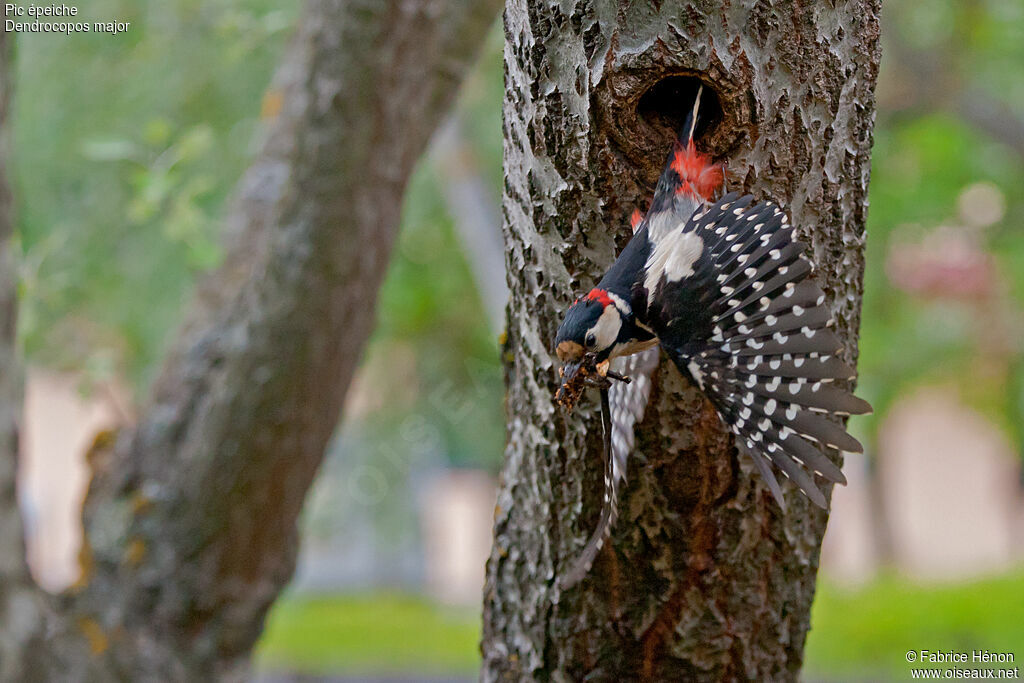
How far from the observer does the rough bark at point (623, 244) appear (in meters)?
1.62

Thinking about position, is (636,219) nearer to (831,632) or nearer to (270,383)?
(270,383)

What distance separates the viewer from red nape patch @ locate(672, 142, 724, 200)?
1.67m

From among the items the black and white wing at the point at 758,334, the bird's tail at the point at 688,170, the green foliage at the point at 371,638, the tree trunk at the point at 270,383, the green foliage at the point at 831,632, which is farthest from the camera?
the green foliage at the point at 371,638

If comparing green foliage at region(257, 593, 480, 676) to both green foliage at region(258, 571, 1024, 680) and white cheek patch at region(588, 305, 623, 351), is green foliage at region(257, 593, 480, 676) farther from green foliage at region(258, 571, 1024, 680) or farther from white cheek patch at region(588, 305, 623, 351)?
white cheek patch at region(588, 305, 623, 351)

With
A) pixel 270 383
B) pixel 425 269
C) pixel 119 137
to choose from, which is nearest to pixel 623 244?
pixel 270 383

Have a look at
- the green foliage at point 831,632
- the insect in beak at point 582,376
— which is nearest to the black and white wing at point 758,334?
the insect in beak at point 582,376

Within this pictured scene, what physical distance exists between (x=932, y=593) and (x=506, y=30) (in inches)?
276

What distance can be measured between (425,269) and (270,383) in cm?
540

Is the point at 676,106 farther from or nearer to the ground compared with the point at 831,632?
farther from the ground

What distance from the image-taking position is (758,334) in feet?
5.14

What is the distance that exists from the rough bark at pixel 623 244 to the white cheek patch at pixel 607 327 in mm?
161

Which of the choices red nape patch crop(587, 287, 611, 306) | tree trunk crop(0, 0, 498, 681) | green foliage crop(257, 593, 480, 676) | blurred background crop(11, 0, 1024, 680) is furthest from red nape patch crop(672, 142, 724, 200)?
green foliage crop(257, 593, 480, 676)

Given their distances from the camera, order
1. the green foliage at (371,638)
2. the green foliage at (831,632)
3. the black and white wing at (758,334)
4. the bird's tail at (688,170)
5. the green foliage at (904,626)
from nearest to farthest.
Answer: the black and white wing at (758,334)
the bird's tail at (688,170)
the green foliage at (904,626)
the green foliage at (831,632)
the green foliage at (371,638)

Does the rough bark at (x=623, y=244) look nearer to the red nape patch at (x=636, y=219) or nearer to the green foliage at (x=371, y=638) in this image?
the red nape patch at (x=636, y=219)
